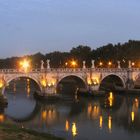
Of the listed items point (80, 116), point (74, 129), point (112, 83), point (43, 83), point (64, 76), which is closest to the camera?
point (74, 129)

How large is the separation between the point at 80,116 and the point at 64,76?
15938 mm

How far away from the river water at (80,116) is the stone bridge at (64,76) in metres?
2.92

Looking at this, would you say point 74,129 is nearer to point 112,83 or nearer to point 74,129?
point 74,129

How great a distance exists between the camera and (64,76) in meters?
56.7

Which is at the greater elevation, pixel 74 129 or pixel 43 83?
pixel 43 83

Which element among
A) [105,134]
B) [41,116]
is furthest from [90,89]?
[105,134]

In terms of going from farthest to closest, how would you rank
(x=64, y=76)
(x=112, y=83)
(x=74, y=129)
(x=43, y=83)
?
(x=112, y=83), (x=64, y=76), (x=43, y=83), (x=74, y=129)

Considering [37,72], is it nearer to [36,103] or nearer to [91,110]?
[36,103]

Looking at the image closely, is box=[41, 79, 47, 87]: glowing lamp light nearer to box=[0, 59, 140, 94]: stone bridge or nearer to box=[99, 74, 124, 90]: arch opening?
box=[0, 59, 140, 94]: stone bridge

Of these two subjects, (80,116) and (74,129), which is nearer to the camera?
(74,129)

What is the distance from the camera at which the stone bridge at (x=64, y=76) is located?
165ft

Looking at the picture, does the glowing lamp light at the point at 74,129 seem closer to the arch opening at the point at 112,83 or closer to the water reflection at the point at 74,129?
the water reflection at the point at 74,129

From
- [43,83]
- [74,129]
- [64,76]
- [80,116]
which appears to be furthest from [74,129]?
[64,76]

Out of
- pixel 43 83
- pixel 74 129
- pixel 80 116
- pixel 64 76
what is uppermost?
pixel 64 76
